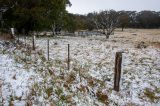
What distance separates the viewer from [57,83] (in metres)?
10.7

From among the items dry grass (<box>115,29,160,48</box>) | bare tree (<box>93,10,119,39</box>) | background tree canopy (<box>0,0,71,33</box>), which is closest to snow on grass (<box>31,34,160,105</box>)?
dry grass (<box>115,29,160,48</box>)

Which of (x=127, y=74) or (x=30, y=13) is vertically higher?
(x=30, y=13)

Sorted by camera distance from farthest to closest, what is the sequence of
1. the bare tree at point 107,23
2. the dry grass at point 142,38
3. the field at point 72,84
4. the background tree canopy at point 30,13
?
1. the bare tree at point 107,23
2. the background tree canopy at point 30,13
3. the dry grass at point 142,38
4. the field at point 72,84

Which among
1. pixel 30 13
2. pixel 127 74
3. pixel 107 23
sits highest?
pixel 30 13

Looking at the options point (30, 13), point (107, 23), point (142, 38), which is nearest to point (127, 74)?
point (30, 13)

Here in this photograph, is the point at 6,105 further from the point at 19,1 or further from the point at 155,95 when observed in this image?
the point at 19,1

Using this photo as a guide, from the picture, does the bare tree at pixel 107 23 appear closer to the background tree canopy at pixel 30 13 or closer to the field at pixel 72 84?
the background tree canopy at pixel 30 13

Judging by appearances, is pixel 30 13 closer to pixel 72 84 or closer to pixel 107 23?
pixel 107 23

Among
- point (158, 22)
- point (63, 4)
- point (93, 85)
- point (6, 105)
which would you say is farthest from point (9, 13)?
point (158, 22)

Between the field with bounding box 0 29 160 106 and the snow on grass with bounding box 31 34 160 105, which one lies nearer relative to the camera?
the field with bounding box 0 29 160 106

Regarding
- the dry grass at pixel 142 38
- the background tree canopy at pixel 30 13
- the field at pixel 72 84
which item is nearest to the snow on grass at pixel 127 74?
the field at pixel 72 84

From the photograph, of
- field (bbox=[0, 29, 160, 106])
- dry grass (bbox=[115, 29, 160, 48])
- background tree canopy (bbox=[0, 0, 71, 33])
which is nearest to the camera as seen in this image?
field (bbox=[0, 29, 160, 106])

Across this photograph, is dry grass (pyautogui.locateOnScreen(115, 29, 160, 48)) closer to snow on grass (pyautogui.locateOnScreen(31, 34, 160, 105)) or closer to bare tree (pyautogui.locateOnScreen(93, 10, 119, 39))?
bare tree (pyautogui.locateOnScreen(93, 10, 119, 39))

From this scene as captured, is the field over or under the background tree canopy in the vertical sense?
under
